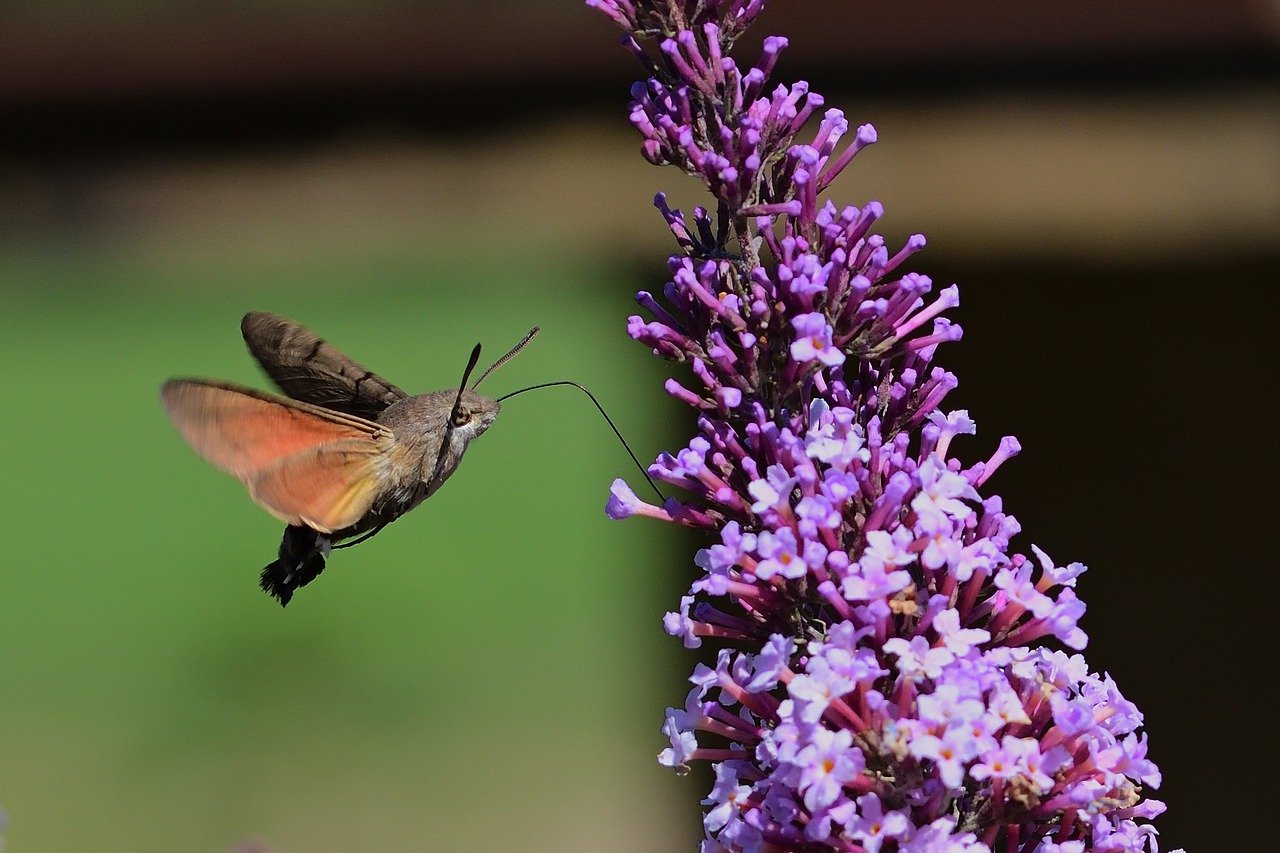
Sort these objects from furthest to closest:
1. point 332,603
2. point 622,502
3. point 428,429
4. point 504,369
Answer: point 504,369 → point 332,603 → point 428,429 → point 622,502

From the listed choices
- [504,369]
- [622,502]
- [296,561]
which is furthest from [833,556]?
[504,369]

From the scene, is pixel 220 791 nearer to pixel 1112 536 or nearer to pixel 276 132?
pixel 276 132


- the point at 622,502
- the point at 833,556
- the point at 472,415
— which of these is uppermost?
the point at 472,415

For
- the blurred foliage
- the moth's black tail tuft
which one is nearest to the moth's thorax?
the moth's black tail tuft

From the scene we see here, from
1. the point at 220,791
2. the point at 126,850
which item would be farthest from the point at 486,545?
the point at 126,850

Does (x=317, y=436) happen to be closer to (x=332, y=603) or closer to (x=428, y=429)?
(x=428, y=429)

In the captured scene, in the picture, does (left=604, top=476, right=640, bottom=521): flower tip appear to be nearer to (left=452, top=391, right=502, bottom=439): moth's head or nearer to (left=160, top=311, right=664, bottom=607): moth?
(left=160, top=311, right=664, bottom=607): moth
